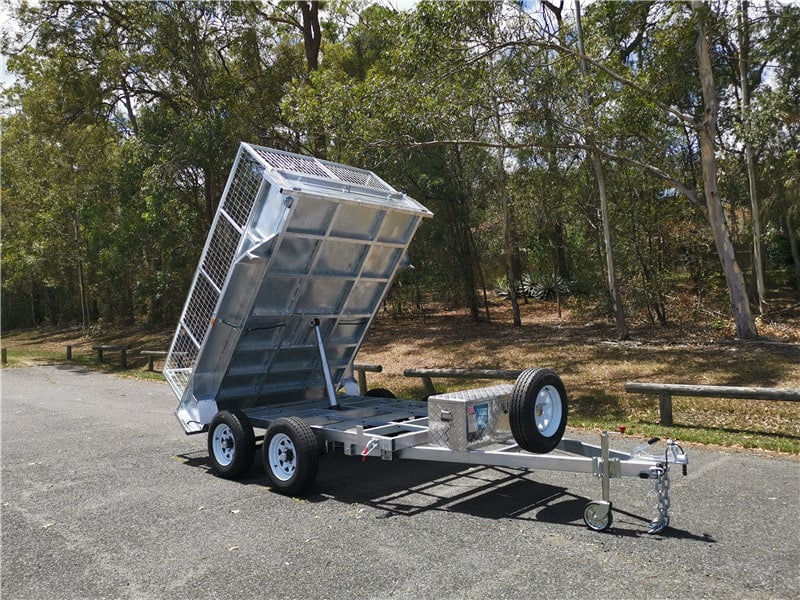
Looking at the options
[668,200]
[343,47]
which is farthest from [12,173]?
[668,200]

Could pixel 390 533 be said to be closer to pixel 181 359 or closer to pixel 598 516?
pixel 598 516

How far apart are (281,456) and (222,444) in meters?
1.08

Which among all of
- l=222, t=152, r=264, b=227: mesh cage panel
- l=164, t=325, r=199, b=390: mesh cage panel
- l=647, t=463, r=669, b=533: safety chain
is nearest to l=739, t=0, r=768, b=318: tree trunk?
l=222, t=152, r=264, b=227: mesh cage panel

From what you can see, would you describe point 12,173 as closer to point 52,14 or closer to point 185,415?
point 52,14

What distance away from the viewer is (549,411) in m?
5.99

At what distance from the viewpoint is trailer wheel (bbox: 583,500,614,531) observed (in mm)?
5098

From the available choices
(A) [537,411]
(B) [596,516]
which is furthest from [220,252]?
(B) [596,516]

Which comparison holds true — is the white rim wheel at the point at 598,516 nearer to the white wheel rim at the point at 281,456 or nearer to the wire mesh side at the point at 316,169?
the white wheel rim at the point at 281,456

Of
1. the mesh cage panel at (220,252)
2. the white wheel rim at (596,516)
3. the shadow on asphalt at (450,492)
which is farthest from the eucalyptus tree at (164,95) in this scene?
the white wheel rim at (596,516)

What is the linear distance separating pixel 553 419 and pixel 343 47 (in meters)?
21.1

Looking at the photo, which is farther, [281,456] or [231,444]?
[231,444]

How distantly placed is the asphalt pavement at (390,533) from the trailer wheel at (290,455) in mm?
173

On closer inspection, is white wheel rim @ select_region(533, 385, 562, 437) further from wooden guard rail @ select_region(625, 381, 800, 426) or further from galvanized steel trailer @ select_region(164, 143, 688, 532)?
wooden guard rail @ select_region(625, 381, 800, 426)

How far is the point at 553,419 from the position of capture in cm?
598
